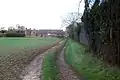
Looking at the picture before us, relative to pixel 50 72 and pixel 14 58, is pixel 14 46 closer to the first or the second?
pixel 14 58

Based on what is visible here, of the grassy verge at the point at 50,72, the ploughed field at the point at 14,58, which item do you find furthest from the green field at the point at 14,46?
the grassy verge at the point at 50,72

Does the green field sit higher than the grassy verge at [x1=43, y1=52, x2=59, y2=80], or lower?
lower

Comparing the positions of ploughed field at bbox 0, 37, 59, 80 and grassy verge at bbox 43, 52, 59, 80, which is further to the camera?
ploughed field at bbox 0, 37, 59, 80

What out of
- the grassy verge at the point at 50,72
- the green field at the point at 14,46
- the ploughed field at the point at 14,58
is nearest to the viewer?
the grassy verge at the point at 50,72

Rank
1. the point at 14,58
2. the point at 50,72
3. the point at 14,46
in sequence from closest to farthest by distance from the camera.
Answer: the point at 50,72 → the point at 14,58 → the point at 14,46

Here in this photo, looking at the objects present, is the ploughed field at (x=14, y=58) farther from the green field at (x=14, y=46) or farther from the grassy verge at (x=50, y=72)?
the grassy verge at (x=50, y=72)

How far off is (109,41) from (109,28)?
0.83 m

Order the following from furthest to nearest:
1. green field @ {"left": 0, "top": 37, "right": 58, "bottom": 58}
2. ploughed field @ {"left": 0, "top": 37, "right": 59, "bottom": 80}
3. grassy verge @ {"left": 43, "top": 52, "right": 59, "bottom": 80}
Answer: green field @ {"left": 0, "top": 37, "right": 58, "bottom": 58} < ploughed field @ {"left": 0, "top": 37, "right": 59, "bottom": 80} < grassy verge @ {"left": 43, "top": 52, "right": 59, "bottom": 80}

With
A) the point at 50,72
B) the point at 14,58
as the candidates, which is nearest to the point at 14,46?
the point at 14,58

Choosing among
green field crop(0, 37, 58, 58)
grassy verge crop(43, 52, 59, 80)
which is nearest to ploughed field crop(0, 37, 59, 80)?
green field crop(0, 37, 58, 58)

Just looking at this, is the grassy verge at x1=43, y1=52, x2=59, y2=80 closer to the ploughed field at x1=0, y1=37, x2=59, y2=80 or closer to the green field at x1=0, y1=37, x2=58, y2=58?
the ploughed field at x1=0, y1=37, x2=59, y2=80

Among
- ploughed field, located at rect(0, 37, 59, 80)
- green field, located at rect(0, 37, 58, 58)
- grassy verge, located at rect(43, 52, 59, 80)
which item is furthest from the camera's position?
green field, located at rect(0, 37, 58, 58)

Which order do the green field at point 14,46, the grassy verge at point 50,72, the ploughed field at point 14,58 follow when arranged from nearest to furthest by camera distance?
the grassy verge at point 50,72 → the ploughed field at point 14,58 → the green field at point 14,46

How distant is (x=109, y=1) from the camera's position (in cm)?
1324
